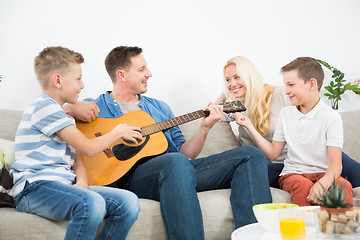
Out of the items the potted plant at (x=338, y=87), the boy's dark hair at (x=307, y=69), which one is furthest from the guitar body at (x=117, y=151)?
the potted plant at (x=338, y=87)

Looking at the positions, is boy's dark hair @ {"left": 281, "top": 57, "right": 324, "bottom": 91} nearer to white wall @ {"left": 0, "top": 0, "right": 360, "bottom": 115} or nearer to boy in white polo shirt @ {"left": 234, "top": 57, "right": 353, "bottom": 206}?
boy in white polo shirt @ {"left": 234, "top": 57, "right": 353, "bottom": 206}

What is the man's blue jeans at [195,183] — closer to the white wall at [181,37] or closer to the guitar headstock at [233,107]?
the guitar headstock at [233,107]

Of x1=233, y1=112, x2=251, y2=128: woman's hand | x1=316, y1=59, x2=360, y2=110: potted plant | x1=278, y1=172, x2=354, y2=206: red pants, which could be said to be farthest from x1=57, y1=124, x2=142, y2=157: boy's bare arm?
x1=316, y1=59, x2=360, y2=110: potted plant

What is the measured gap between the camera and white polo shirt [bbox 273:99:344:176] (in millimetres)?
2031

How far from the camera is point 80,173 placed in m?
1.80

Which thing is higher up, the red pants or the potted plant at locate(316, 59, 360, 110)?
the potted plant at locate(316, 59, 360, 110)

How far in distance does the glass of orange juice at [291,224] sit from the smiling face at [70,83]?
1053mm

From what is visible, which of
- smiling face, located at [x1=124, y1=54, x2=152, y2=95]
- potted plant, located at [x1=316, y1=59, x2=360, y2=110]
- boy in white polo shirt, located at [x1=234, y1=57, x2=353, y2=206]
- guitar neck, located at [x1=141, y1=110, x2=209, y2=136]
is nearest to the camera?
boy in white polo shirt, located at [x1=234, y1=57, x2=353, y2=206]

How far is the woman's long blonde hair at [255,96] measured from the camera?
2.43m

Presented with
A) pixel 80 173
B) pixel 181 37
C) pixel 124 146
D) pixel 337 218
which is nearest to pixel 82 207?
pixel 80 173

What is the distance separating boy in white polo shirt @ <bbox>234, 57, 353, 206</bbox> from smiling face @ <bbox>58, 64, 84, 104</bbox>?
0.85 metres

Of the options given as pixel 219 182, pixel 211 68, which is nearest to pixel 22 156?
pixel 219 182

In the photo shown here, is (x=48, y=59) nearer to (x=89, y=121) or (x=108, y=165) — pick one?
(x=89, y=121)

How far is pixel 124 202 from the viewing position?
5.39ft
